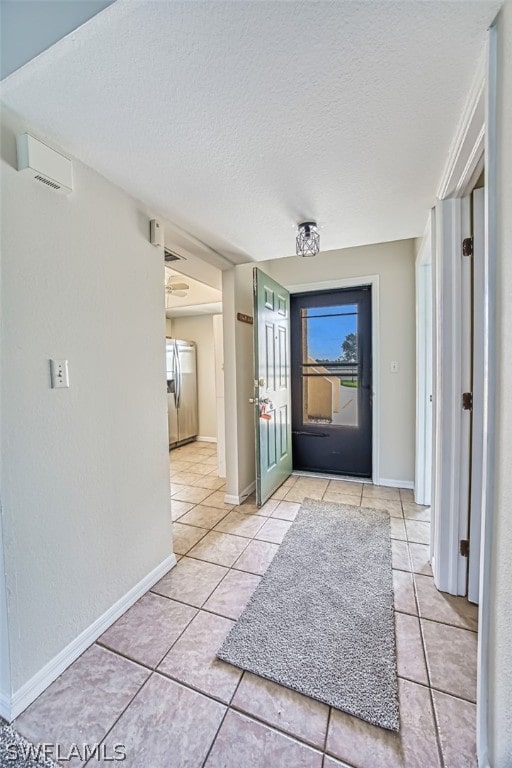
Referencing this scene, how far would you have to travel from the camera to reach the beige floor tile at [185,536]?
2154 mm

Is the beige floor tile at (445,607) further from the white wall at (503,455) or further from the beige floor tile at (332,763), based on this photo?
the beige floor tile at (332,763)

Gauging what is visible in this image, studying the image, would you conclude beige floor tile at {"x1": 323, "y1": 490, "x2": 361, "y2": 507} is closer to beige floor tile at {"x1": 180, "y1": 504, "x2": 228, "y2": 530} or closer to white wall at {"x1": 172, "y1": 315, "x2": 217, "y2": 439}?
beige floor tile at {"x1": 180, "y1": 504, "x2": 228, "y2": 530}

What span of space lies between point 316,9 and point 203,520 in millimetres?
2729

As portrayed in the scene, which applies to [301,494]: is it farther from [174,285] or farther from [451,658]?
[174,285]

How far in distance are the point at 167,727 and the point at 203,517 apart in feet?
4.96

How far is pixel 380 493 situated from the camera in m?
2.95

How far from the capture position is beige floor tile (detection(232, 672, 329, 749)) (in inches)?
41.7

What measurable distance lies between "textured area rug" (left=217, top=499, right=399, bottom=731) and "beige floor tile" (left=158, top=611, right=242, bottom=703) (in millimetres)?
39

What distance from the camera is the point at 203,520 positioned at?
2525 mm

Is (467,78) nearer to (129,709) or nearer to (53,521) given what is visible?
(53,521)

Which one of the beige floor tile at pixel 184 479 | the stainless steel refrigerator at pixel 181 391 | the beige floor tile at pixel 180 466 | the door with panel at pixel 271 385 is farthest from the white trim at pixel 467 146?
the stainless steel refrigerator at pixel 181 391

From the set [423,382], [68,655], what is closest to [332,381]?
[423,382]

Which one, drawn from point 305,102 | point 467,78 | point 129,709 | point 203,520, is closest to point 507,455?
point 467,78

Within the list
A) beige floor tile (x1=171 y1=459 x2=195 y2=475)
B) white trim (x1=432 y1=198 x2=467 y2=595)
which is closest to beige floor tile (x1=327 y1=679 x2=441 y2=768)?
white trim (x1=432 y1=198 x2=467 y2=595)
